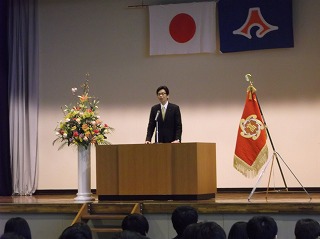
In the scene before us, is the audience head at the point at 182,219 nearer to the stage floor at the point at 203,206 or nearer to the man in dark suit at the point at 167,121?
the stage floor at the point at 203,206

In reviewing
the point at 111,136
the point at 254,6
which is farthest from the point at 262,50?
the point at 111,136

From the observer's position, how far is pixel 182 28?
37.5 ft

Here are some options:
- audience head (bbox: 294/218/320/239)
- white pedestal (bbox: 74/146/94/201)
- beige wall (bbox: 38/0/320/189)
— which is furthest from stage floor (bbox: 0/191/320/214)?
audience head (bbox: 294/218/320/239)

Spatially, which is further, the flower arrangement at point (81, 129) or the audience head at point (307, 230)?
the flower arrangement at point (81, 129)

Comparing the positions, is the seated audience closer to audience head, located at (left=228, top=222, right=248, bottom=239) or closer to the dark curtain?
audience head, located at (left=228, top=222, right=248, bottom=239)

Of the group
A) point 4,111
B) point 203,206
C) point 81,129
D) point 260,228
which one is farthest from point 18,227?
point 4,111

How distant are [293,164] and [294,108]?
0.87 m

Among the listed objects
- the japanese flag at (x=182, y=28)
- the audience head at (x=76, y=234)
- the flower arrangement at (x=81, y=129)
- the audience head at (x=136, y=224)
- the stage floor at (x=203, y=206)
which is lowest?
the stage floor at (x=203, y=206)

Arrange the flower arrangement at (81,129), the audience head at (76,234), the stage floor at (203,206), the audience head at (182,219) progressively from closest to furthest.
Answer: the audience head at (76,234) < the audience head at (182,219) < the stage floor at (203,206) < the flower arrangement at (81,129)

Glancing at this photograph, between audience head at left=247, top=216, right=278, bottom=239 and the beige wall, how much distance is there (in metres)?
6.85

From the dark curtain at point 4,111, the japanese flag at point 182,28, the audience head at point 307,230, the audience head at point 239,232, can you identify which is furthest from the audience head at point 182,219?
the dark curtain at point 4,111

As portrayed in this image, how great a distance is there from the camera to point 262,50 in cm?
1121

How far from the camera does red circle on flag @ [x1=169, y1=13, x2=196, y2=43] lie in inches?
449

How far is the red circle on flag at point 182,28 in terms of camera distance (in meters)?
11.4
